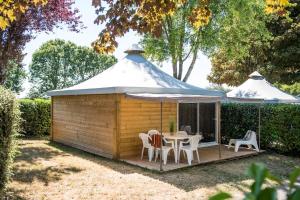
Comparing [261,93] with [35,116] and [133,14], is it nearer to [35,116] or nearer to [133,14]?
[35,116]

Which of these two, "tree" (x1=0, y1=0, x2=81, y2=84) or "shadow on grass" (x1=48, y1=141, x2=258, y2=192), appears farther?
"tree" (x1=0, y1=0, x2=81, y2=84)

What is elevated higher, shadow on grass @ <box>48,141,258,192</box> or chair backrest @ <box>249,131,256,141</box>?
chair backrest @ <box>249,131,256,141</box>

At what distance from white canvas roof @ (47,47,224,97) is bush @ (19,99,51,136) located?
3910 millimetres

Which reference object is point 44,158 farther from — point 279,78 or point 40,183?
point 279,78

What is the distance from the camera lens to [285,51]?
23969mm

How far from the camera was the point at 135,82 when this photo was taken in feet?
39.7

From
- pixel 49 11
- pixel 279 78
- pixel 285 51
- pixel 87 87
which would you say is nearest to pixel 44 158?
pixel 87 87

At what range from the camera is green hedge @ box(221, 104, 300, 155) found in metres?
12.5

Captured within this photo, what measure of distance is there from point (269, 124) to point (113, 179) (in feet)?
24.1

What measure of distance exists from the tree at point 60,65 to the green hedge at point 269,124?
34.2 metres

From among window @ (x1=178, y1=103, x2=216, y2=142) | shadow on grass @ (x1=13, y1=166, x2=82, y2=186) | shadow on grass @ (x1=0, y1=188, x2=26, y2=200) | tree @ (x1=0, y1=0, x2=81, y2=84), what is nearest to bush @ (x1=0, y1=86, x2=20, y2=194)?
shadow on grass @ (x1=0, y1=188, x2=26, y2=200)

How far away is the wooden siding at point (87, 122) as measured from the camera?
38.5 ft

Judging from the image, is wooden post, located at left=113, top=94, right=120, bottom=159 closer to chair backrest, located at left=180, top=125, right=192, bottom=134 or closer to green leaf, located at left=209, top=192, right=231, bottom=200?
chair backrest, located at left=180, top=125, right=192, bottom=134

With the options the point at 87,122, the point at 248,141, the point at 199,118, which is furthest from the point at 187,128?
the point at 87,122
